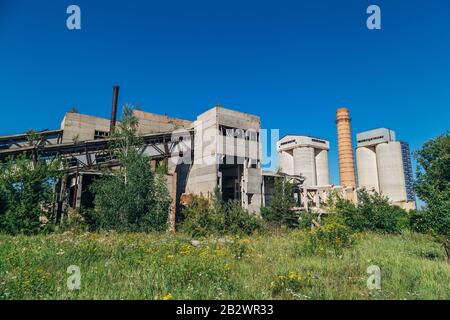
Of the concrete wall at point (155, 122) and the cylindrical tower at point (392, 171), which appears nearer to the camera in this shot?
the concrete wall at point (155, 122)

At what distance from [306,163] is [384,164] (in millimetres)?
14037

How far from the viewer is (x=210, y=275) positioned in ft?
19.2

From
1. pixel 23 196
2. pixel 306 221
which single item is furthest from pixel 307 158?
pixel 23 196

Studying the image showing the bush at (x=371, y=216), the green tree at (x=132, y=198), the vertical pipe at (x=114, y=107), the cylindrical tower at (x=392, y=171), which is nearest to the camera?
the green tree at (x=132, y=198)

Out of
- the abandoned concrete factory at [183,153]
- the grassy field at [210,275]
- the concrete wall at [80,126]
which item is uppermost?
the concrete wall at [80,126]

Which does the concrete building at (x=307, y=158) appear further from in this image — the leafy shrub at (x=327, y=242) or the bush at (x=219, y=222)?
the leafy shrub at (x=327, y=242)

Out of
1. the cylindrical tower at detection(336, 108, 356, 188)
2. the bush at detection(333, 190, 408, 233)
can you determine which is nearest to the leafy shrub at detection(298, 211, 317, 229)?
the bush at detection(333, 190, 408, 233)

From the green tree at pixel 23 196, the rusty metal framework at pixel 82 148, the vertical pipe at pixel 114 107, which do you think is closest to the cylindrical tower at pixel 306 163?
the rusty metal framework at pixel 82 148

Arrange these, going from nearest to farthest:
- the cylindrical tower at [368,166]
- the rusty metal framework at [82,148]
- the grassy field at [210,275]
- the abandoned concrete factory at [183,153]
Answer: the grassy field at [210,275], the rusty metal framework at [82,148], the abandoned concrete factory at [183,153], the cylindrical tower at [368,166]

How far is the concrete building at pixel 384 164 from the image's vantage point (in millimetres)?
47875

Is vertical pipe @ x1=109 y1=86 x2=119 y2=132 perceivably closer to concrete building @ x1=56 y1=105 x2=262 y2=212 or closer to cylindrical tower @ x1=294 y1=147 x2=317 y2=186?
concrete building @ x1=56 y1=105 x2=262 y2=212

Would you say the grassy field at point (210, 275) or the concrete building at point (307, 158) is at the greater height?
the concrete building at point (307, 158)

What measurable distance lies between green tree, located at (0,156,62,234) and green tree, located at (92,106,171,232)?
8.86 feet
